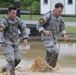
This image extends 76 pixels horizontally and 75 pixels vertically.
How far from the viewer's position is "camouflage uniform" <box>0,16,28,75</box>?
843 cm

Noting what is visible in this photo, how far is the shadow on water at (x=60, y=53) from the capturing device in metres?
11.6

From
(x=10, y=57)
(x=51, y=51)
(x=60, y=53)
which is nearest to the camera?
(x=10, y=57)

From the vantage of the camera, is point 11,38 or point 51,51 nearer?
point 11,38

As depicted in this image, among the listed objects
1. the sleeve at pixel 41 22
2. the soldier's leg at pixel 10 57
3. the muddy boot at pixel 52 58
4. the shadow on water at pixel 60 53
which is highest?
the sleeve at pixel 41 22

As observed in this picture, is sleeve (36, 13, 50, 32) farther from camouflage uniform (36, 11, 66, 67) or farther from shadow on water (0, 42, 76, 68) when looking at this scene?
shadow on water (0, 42, 76, 68)

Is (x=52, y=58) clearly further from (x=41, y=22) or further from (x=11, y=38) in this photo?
(x=11, y=38)

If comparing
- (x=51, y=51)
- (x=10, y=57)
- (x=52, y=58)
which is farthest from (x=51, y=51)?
(x=10, y=57)

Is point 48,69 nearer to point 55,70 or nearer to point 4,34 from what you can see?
point 55,70

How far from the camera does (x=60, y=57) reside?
12555mm

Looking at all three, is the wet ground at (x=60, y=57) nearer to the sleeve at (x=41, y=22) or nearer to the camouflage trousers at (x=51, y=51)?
the camouflage trousers at (x=51, y=51)

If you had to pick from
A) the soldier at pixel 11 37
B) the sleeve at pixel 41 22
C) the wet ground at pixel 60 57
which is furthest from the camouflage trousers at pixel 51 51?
the soldier at pixel 11 37

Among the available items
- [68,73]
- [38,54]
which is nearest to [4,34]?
[68,73]

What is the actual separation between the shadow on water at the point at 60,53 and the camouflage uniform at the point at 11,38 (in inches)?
98.8

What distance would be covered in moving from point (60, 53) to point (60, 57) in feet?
3.32
